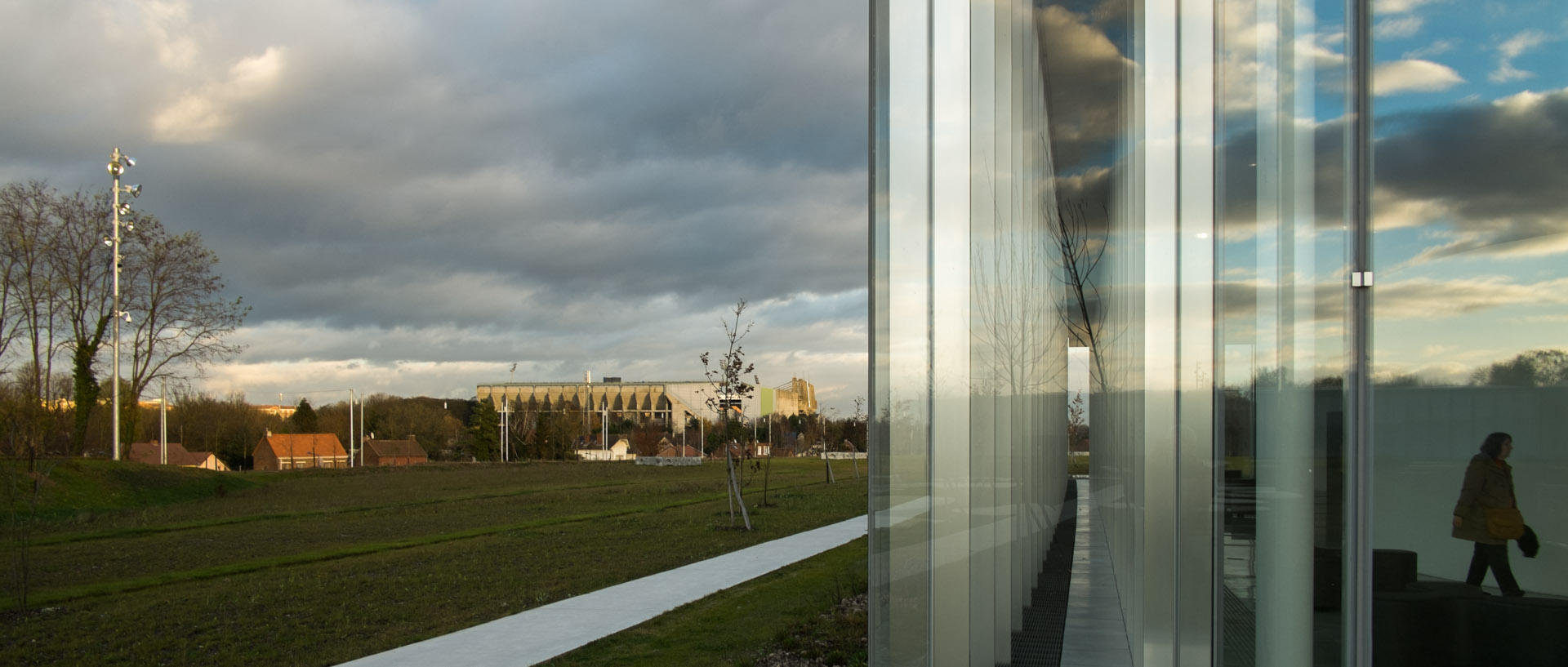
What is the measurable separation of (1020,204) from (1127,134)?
816mm

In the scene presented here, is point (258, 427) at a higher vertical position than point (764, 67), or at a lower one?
lower

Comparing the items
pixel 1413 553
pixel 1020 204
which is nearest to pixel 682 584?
pixel 1020 204

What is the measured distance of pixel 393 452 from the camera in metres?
→ 53.6

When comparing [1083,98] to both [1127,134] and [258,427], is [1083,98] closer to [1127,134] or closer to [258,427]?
[1127,134]

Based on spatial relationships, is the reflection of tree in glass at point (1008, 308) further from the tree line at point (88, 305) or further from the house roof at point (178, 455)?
the house roof at point (178, 455)

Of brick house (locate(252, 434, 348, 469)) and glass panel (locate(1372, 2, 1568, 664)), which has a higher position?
glass panel (locate(1372, 2, 1568, 664))

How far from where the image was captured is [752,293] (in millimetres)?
18281

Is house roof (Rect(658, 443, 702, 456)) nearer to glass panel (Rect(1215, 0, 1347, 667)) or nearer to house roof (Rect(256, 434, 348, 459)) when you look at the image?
house roof (Rect(256, 434, 348, 459))

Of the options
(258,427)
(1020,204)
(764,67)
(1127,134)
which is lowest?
(258,427)

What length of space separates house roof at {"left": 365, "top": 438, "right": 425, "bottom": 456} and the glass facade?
53.4 metres

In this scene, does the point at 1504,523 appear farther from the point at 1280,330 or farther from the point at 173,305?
the point at 173,305

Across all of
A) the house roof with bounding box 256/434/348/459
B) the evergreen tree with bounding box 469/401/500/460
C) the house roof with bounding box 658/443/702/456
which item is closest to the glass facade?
the evergreen tree with bounding box 469/401/500/460

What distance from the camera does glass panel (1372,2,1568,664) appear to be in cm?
141

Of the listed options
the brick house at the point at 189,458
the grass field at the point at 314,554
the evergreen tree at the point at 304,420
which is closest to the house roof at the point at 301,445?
the evergreen tree at the point at 304,420
